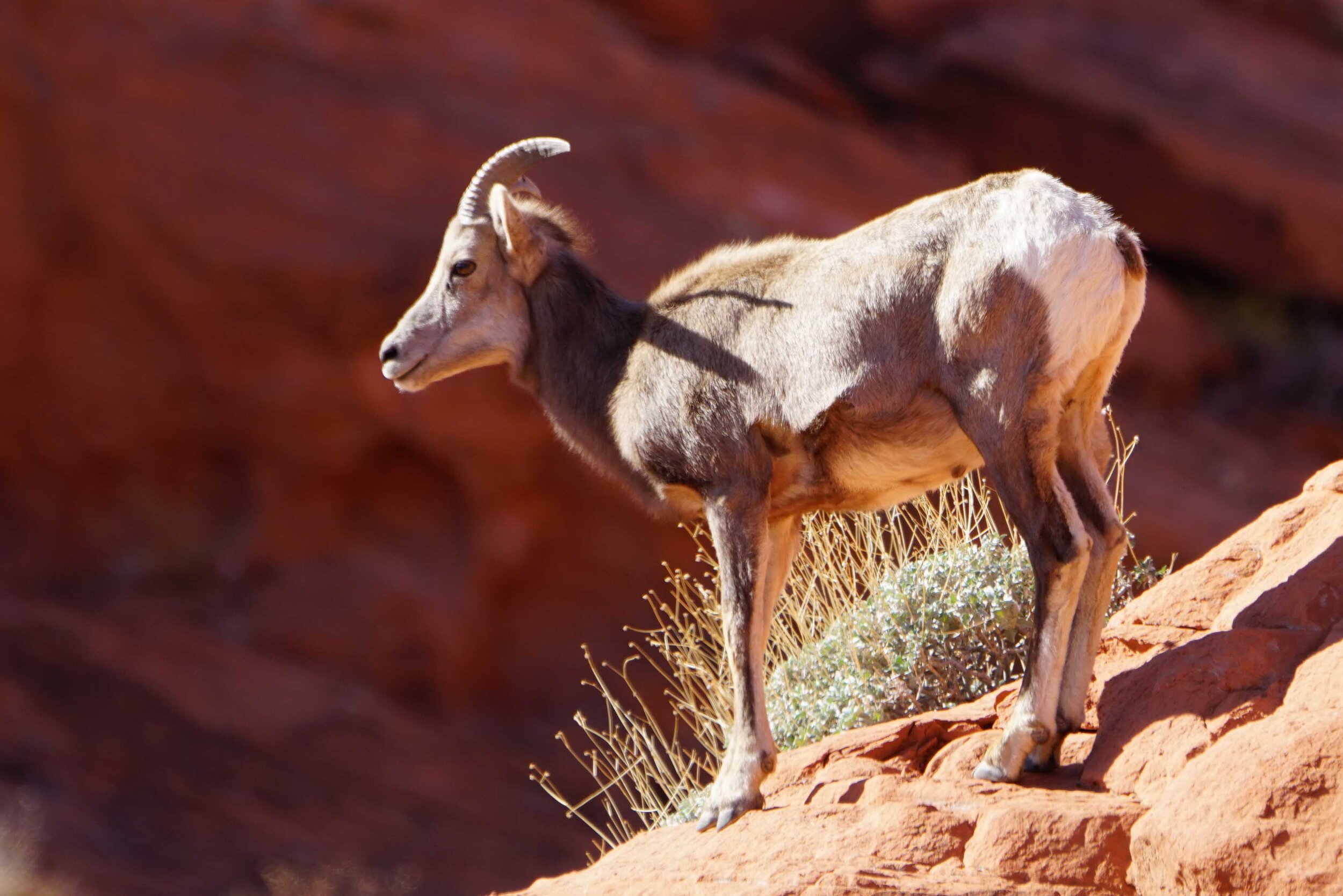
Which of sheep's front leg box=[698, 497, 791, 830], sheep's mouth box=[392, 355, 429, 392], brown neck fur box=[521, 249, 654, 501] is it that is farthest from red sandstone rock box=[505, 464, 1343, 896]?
sheep's mouth box=[392, 355, 429, 392]

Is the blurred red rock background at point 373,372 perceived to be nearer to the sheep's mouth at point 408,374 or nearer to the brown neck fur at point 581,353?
the brown neck fur at point 581,353

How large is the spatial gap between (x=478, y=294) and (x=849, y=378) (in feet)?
6.19

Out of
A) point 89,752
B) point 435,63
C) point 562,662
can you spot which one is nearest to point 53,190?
point 435,63

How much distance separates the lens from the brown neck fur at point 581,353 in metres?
5.82

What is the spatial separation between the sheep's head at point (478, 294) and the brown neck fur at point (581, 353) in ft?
0.26

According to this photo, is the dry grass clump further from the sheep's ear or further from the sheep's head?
the sheep's ear

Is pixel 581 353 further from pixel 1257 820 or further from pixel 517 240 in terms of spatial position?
pixel 1257 820

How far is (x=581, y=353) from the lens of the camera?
235 inches

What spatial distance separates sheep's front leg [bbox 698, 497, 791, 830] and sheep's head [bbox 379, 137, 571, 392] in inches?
54.0

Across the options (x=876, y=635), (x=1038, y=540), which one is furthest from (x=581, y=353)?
(x=1038, y=540)

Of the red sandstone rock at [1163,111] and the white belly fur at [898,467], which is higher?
the red sandstone rock at [1163,111]

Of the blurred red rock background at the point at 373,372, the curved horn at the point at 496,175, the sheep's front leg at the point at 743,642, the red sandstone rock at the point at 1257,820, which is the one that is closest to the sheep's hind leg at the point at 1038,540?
the red sandstone rock at the point at 1257,820

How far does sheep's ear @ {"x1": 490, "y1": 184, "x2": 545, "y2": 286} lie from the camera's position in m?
5.95

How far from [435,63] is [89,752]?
7.40 m
